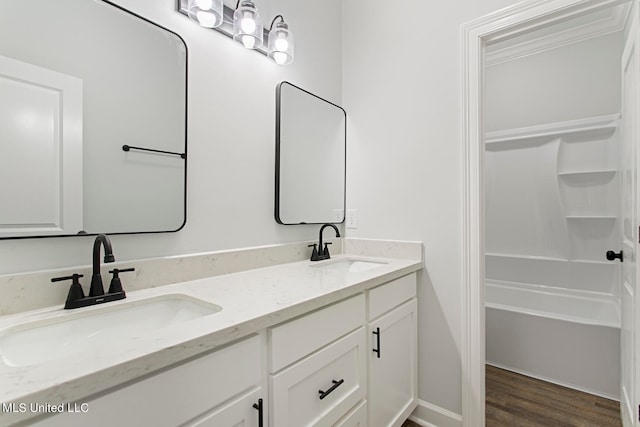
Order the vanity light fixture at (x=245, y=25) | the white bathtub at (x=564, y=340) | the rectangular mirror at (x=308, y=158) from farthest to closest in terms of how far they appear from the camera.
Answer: the white bathtub at (x=564, y=340)
the rectangular mirror at (x=308, y=158)
the vanity light fixture at (x=245, y=25)

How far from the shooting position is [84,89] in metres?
1.03

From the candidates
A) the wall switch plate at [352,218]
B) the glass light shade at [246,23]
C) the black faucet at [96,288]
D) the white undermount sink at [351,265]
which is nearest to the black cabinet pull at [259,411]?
the black faucet at [96,288]

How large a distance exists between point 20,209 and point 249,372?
821 mm

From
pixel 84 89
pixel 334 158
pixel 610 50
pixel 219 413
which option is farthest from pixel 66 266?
pixel 610 50

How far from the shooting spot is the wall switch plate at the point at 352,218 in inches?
81.6

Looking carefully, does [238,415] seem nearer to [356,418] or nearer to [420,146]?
[356,418]

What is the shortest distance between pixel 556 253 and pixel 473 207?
182cm

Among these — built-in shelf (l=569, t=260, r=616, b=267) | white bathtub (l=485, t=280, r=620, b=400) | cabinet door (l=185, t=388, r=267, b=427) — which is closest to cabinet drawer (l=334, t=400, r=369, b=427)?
cabinet door (l=185, t=388, r=267, b=427)

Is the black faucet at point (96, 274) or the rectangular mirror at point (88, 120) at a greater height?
the rectangular mirror at point (88, 120)

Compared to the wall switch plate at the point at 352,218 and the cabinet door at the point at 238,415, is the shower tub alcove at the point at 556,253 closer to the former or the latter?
the wall switch plate at the point at 352,218

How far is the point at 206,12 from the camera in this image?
1300mm

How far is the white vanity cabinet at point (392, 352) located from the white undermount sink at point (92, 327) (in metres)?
0.75

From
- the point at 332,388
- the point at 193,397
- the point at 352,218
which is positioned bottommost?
the point at 332,388

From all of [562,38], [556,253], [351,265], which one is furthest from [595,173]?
[351,265]
